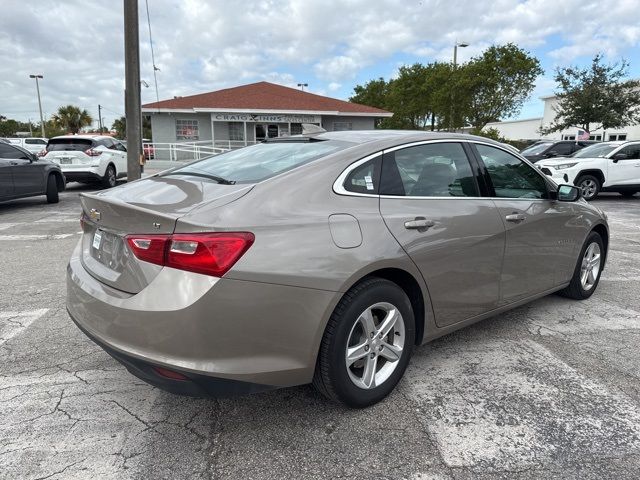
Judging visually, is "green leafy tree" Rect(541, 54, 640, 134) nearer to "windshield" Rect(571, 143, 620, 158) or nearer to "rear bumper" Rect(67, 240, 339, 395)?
"windshield" Rect(571, 143, 620, 158)

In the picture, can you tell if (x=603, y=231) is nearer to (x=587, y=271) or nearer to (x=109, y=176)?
(x=587, y=271)

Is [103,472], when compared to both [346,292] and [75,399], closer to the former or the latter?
[75,399]

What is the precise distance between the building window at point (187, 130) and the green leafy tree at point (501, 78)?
15913 millimetres

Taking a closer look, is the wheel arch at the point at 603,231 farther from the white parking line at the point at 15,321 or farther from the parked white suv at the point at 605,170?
the parked white suv at the point at 605,170

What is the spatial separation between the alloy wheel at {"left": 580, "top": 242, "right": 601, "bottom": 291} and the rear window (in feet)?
40.8

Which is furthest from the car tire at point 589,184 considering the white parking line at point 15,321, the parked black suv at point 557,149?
the white parking line at point 15,321

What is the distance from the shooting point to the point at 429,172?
3.07 meters

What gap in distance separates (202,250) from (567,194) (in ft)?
10.5

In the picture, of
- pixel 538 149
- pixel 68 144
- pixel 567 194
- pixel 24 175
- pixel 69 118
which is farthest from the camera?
pixel 69 118

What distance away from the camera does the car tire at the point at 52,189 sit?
10867 mm

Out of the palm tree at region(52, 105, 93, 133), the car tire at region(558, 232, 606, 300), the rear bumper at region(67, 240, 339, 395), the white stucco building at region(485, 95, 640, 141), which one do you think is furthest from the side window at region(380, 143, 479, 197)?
the palm tree at region(52, 105, 93, 133)

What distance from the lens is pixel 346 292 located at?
2410mm

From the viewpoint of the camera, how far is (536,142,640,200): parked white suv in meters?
12.9

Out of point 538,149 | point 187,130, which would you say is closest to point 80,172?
point 187,130
